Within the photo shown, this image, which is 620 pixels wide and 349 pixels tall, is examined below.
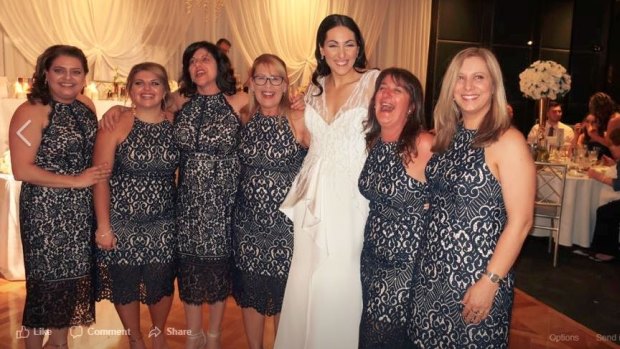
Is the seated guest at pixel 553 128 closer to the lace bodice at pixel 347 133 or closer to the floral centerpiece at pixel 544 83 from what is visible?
the floral centerpiece at pixel 544 83

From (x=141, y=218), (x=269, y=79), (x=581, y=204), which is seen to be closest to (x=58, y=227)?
(x=141, y=218)

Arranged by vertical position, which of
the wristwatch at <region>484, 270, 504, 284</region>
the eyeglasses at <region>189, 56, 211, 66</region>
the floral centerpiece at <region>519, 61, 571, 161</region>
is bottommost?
the wristwatch at <region>484, 270, 504, 284</region>

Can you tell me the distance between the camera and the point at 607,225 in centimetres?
562

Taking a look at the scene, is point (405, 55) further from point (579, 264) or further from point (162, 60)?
point (579, 264)

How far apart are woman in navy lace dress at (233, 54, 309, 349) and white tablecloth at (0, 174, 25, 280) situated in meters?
2.48

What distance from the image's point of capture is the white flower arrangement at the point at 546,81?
632 cm

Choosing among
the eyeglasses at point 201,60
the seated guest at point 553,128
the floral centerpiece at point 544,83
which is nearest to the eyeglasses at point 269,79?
the eyeglasses at point 201,60

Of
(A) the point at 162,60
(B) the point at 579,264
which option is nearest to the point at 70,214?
(B) the point at 579,264

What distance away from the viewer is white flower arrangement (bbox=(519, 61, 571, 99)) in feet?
20.7

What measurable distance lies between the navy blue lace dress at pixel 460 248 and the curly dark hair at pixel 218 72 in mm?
1339

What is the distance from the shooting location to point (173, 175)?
9.52 feet

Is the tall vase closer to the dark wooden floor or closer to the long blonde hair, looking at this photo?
the dark wooden floor

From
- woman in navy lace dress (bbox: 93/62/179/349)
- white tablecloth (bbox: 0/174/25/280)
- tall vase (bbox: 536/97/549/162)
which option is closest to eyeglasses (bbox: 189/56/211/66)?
woman in navy lace dress (bbox: 93/62/179/349)

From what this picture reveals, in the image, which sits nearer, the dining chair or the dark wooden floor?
the dark wooden floor
